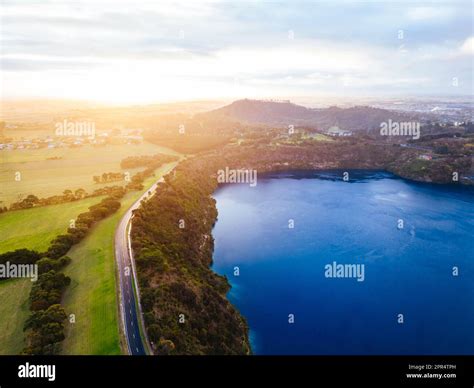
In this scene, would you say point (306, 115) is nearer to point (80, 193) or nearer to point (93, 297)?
point (80, 193)

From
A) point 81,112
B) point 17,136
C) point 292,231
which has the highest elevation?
point 81,112

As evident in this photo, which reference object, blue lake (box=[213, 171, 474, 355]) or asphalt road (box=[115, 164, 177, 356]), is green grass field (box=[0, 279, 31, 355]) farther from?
blue lake (box=[213, 171, 474, 355])

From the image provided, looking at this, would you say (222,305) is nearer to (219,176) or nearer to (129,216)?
(129,216)

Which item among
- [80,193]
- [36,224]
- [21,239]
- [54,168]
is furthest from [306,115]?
[21,239]

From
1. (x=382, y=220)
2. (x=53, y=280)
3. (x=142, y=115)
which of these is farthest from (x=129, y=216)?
(x=142, y=115)

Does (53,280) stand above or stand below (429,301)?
above

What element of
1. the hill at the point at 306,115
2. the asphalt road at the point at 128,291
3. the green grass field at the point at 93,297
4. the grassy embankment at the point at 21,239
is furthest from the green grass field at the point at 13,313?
the hill at the point at 306,115
